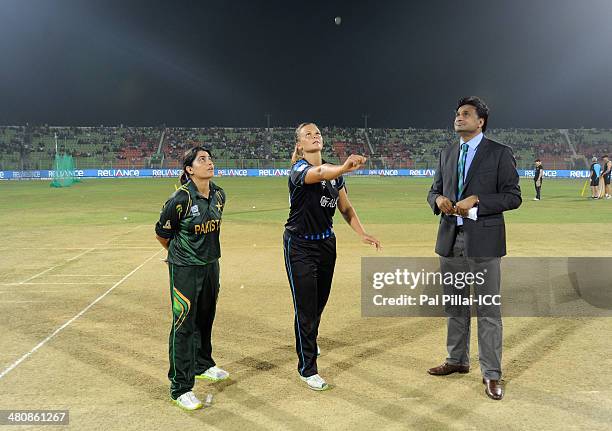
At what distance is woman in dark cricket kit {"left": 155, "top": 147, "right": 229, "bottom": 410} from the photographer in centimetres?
444

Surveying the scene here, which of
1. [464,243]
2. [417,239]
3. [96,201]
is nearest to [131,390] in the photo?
[464,243]

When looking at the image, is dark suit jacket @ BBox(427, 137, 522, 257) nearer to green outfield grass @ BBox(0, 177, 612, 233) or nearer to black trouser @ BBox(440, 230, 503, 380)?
black trouser @ BBox(440, 230, 503, 380)

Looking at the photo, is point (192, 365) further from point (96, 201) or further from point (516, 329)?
point (96, 201)

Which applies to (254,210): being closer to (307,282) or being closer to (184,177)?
(184,177)

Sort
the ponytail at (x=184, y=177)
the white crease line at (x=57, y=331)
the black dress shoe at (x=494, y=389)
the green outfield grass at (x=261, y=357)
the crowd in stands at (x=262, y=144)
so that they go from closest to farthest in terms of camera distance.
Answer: the green outfield grass at (x=261, y=357), the black dress shoe at (x=494, y=389), the ponytail at (x=184, y=177), the white crease line at (x=57, y=331), the crowd in stands at (x=262, y=144)

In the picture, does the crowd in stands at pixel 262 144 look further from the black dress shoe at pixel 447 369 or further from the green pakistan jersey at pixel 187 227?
the black dress shoe at pixel 447 369

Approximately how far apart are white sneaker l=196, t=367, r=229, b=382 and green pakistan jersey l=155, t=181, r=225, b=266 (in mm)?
1048

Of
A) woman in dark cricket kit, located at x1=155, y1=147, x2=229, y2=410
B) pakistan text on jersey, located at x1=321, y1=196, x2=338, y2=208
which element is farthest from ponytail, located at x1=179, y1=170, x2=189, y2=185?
pakistan text on jersey, located at x1=321, y1=196, x2=338, y2=208

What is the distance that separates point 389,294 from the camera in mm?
8031

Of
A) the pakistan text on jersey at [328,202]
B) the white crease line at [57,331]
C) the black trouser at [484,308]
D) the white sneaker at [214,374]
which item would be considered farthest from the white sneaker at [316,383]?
the white crease line at [57,331]

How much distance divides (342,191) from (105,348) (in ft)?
9.94

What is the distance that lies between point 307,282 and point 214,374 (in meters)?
1.20

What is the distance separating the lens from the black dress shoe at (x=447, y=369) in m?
4.86

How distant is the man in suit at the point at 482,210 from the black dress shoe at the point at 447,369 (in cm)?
40
